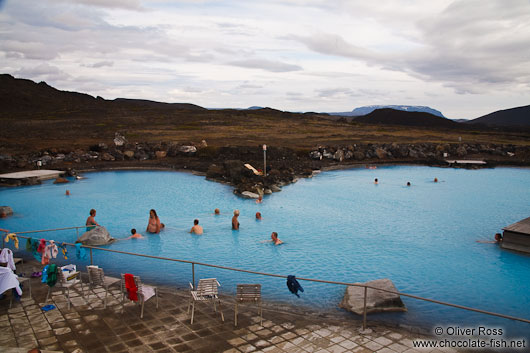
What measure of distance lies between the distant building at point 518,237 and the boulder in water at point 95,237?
634 inches

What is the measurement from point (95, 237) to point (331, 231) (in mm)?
10426

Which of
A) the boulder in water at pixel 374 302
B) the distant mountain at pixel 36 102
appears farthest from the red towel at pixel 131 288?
the distant mountain at pixel 36 102

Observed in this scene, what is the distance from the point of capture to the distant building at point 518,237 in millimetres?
14586

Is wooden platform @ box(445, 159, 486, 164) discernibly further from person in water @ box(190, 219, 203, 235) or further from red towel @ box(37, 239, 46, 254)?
red towel @ box(37, 239, 46, 254)

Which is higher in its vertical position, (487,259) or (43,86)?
(43,86)

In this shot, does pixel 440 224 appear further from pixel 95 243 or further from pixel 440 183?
pixel 95 243

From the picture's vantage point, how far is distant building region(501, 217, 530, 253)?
14.6 metres

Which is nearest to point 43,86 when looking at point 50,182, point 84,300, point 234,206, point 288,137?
point 288,137

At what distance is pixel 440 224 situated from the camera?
19609 mm

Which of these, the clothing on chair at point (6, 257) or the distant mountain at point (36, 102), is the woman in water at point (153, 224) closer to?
the clothing on chair at point (6, 257)

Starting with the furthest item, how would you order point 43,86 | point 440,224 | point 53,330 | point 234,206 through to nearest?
point 43,86, point 234,206, point 440,224, point 53,330

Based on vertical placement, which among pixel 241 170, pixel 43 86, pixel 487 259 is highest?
pixel 43 86

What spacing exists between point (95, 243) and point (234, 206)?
8.81 metres

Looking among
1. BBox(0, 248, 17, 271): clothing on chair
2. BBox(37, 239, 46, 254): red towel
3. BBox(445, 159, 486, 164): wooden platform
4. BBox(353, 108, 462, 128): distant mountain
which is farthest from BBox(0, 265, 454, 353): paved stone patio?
BBox(353, 108, 462, 128): distant mountain
